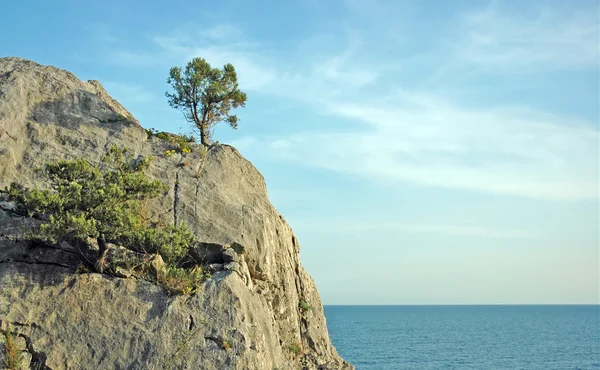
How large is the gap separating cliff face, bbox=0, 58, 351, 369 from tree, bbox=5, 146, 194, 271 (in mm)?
1487

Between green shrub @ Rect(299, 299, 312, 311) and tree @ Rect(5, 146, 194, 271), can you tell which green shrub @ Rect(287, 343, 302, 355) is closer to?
green shrub @ Rect(299, 299, 312, 311)

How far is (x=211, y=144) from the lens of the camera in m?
28.6

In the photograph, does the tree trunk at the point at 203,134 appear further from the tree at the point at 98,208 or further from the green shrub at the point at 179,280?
the green shrub at the point at 179,280

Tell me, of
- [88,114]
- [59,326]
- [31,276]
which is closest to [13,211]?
[31,276]

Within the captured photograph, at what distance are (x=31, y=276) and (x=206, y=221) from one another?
7.05m

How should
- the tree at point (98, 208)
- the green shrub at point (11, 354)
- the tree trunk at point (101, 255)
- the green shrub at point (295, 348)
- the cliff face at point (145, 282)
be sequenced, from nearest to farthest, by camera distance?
1. the green shrub at point (11, 354)
2. the tree at point (98, 208)
3. the cliff face at point (145, 282)
4. the tree trunk at point (101, 255)
5. the green shrub at point (295, 348)

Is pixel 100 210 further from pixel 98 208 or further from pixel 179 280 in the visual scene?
pixel 179 280

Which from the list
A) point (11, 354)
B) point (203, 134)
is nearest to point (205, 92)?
point (203, 134)

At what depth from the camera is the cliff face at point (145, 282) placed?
62.8 feet

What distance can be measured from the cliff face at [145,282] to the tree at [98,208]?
1487 millimetres

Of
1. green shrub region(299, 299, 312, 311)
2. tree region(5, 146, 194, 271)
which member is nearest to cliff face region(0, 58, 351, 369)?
green shrub region(299, 299, 312, 311)

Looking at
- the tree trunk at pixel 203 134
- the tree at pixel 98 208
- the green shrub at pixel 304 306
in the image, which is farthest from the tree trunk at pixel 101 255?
the green shrub at pixel 304 306

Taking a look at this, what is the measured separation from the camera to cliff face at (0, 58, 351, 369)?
62.8 feet

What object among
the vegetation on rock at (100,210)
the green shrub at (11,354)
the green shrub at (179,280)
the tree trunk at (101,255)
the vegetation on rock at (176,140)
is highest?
the vegetation on rock at (176,140)
